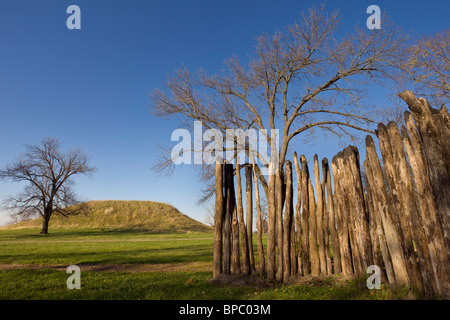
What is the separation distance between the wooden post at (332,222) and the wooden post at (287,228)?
0.96 m

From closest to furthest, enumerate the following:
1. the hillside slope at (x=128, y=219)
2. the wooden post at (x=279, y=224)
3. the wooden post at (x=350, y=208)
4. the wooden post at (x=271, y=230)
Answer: the wooden post at (x=350, y=208)
the wooden post at (x=279, y=224)
the wooden post at (x=271, y=230)
the hillside slope at (x=128, y=219)

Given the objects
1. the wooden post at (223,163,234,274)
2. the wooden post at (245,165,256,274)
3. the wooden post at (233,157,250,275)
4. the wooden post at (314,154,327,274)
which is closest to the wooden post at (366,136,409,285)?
the wooden post at (314,154,327,274)

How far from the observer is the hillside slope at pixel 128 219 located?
180 feet

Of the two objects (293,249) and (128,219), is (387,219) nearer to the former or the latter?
(293,249)

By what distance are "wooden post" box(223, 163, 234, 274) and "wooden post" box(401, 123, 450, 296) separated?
14.7 ft

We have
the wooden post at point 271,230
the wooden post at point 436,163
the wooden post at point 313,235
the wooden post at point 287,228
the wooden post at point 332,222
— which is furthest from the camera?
the wooden post at point 271,230

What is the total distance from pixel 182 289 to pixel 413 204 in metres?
5.40

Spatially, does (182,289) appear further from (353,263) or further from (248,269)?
(353,263)

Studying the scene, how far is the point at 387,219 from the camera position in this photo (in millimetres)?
5695

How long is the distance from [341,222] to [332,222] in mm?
283

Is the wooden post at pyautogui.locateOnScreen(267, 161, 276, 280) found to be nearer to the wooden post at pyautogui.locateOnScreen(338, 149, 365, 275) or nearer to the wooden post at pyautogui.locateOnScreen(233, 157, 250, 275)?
the wooden post at pyautogui.locateOnScreen(233, 157, 250, 275)

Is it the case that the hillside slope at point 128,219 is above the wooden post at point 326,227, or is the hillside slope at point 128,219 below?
below

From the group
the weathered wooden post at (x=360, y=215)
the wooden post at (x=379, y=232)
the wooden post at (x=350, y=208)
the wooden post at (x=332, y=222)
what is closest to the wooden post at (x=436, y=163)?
the wooden post at (x=379, y=232)

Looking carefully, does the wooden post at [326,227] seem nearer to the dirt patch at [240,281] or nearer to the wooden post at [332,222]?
the wooden post at [332,222]
